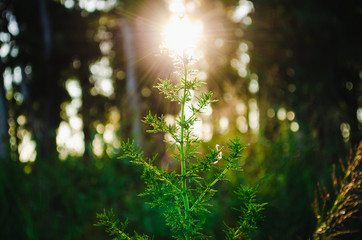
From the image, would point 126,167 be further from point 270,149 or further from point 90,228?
point 270,149

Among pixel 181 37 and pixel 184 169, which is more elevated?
pixel 181 37

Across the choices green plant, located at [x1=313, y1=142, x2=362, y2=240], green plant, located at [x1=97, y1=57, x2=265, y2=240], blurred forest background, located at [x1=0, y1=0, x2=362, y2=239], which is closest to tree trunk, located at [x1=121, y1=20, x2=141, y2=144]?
blurred forest background, located at [x1=0, y1=0, x2=362, y2=239]

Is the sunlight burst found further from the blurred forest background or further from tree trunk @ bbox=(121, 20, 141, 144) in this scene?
tree trunk @ bbox=(121, 20, 141, 144)

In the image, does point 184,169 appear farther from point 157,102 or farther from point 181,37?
point 157,102

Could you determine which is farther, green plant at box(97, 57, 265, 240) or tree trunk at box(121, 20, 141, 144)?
tree trunk at box(121, 20, 141, 144)

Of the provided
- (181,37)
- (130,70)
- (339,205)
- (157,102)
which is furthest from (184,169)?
(157,102)

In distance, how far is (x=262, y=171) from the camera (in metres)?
2.40

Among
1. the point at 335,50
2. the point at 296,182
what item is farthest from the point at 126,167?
the point at 335,50

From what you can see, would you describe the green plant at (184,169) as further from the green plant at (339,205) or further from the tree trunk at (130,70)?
the tree trunk at (130,70)

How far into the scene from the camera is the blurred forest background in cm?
225

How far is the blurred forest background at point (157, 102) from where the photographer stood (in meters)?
2.25

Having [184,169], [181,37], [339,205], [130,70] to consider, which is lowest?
[339,205]

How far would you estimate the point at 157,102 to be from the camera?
9266mm

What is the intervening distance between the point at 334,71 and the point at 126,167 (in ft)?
21.6
